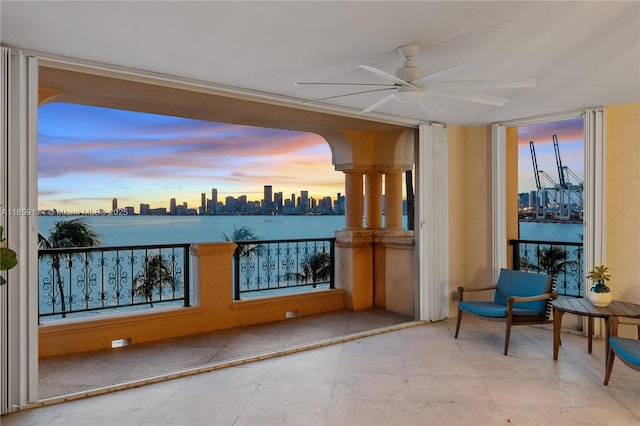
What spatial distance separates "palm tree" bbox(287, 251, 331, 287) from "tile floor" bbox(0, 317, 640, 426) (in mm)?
2180

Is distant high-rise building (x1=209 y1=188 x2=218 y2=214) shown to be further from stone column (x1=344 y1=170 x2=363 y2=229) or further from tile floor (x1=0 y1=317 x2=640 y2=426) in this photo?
tile floor (x1=0 y1=317 x2=640 y2=426)

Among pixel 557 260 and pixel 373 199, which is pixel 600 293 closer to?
pixel 557 260

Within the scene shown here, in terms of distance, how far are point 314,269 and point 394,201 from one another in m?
1.58

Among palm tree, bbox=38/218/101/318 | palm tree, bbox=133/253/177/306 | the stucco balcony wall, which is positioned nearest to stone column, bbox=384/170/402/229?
Result: the stucco balcony wall

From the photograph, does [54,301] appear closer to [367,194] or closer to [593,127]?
[367,194]

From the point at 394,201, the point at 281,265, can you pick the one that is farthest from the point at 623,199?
the point at 281,265

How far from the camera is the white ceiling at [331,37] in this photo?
244 cm

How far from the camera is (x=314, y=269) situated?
22.1 feet

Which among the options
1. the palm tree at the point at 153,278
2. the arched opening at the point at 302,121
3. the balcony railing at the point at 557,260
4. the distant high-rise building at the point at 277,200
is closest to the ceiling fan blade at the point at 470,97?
the arched opening at the point at 302,121

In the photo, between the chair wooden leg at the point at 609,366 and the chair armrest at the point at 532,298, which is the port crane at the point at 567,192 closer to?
the chair armrest at the point at 532,298

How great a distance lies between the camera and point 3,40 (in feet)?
9.40

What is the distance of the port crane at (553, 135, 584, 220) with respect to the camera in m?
5.86

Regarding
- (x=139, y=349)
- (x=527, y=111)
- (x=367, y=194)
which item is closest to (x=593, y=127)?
(x=527, y=111)

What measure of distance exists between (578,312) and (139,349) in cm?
411
